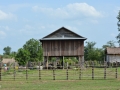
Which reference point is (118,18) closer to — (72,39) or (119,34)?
(119,34)

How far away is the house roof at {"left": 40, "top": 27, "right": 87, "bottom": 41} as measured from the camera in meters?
57.4

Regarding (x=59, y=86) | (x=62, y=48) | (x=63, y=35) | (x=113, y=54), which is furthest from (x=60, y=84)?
(x=113, y=54)

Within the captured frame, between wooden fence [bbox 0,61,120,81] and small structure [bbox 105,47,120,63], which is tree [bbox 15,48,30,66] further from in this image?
small structure [bbox 105,47,120,63]

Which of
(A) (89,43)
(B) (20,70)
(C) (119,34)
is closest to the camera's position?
(B) (20,70)

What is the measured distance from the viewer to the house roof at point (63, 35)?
5745 centimetres

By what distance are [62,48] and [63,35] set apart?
2.48m

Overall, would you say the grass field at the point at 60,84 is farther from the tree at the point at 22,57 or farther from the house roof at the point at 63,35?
the tree at the point at 22,57

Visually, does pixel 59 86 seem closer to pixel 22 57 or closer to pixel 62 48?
pixel 62 48

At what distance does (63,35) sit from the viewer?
58.2m

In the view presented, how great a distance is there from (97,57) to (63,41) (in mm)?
45975

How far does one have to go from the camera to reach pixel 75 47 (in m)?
57.4

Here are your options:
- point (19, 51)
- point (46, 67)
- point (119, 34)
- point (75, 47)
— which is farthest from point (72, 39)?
point (119, 34)

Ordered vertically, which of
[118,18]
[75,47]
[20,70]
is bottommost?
[20,70]

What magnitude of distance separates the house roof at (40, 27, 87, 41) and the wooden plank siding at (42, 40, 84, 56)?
0.74m
